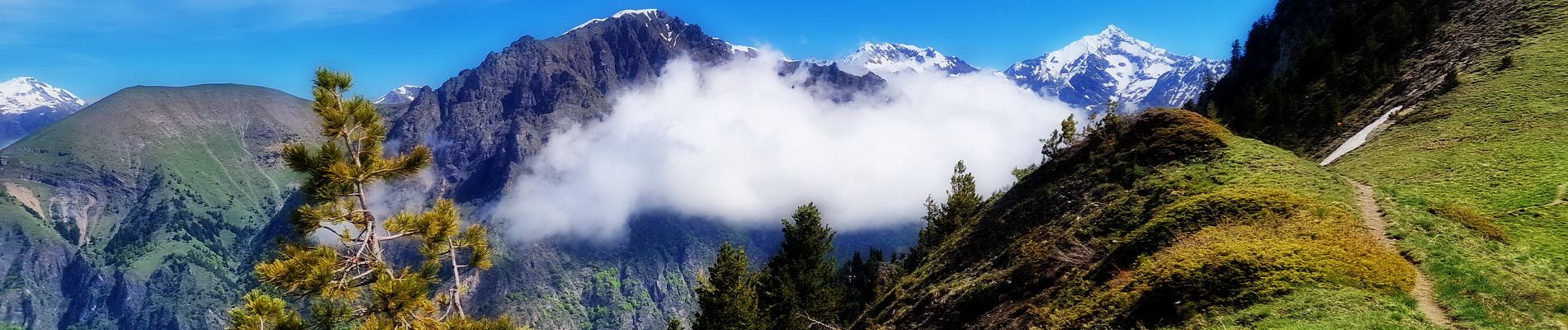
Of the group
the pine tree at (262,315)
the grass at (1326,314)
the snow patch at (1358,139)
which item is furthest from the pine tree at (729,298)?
the pine tree at (262,315)

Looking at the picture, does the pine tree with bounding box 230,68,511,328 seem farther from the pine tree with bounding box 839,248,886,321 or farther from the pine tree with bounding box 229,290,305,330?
the pine tree with bounding box 839,248,886,321

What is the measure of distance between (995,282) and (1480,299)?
15.6 m

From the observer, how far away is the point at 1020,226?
37375mm

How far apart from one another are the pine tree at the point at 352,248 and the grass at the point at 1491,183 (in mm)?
23101

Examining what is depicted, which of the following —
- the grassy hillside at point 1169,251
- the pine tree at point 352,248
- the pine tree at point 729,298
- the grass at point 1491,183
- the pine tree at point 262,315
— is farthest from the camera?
the pine tree at point 729,298

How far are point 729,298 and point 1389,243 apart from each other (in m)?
43.8

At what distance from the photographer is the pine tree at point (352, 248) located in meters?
13.3

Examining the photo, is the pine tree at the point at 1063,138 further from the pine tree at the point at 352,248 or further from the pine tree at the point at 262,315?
the pine tree at the point at 262,315

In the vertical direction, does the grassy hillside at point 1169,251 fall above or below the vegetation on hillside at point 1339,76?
below

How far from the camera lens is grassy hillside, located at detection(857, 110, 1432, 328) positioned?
17000 mm

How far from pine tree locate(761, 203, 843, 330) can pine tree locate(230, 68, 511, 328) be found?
5000 cm

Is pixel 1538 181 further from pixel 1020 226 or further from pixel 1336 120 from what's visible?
pixel 1336 120

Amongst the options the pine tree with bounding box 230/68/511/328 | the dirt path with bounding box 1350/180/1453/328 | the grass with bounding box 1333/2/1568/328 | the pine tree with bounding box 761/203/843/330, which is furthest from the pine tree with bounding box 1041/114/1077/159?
the pine tree with bounding box 230/68/511/328

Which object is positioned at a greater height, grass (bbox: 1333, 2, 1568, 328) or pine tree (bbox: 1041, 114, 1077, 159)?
pine tree (bbox: 1041, 114, 1077, 159)
